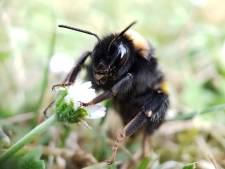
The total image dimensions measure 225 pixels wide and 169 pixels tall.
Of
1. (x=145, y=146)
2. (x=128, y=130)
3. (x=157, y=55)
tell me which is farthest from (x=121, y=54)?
(x=157, y=55)

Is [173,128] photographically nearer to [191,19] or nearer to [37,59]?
[37,59]

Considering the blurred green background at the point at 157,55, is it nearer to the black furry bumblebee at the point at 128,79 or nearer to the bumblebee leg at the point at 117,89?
the black furry bumblebee at the point at 128,79

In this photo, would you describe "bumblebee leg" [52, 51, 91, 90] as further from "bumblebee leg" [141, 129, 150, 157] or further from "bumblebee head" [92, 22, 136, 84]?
"bumblebee leg" [141, 129, 150, 157]

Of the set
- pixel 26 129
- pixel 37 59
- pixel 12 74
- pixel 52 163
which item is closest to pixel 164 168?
pixel 52 163

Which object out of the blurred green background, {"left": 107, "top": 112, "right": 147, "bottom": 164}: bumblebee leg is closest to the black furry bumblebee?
{"left": 107, "top": 112, "right": 147, "bottom": 164}: bumblebee leg

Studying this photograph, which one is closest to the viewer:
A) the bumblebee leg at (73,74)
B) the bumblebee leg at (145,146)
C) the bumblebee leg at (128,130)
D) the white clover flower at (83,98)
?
the white clover flower at (83,98)

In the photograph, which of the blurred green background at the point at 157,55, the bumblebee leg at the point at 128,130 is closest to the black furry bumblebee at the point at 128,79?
the bumblebee leg at the point at 128,130
